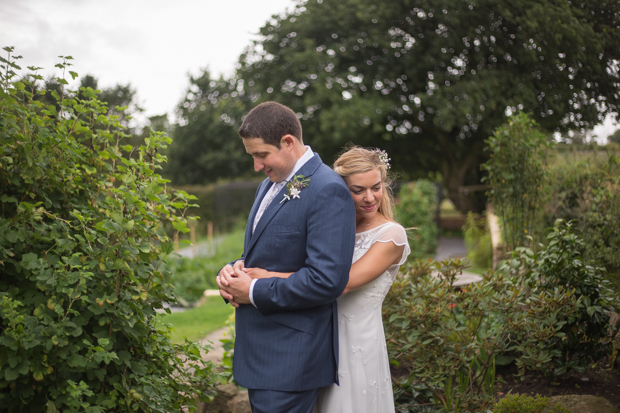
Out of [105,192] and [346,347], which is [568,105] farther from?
[105,192]

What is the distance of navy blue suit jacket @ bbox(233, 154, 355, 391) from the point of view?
5.74ft

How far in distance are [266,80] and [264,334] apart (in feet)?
53.4

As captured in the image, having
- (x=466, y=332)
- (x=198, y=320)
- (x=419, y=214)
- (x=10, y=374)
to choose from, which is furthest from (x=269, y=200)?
(x=419, y=214)

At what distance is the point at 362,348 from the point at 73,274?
3.98 ft

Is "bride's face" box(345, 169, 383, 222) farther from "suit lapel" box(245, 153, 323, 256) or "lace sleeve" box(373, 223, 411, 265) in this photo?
"suit lapel" box(245, 153, 323, 256)

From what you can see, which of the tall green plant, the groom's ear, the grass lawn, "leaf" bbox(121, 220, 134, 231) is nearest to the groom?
the groom's ear

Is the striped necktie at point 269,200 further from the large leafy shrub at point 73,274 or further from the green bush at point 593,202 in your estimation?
the green bush at point 593,202

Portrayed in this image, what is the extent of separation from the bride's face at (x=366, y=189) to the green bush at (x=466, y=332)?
1.07 meters

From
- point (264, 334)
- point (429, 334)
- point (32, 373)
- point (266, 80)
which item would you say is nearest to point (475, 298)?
point (429, 334)

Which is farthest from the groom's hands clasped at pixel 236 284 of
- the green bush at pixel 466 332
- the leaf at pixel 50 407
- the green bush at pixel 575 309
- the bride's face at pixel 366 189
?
the green bush at pixel 575 309

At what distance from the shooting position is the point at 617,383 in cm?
297

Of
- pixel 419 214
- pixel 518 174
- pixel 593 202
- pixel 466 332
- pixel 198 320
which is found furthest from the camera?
pixel 419 214

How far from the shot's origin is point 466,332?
321 centimetres

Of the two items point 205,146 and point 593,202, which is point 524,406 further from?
point 205,146
